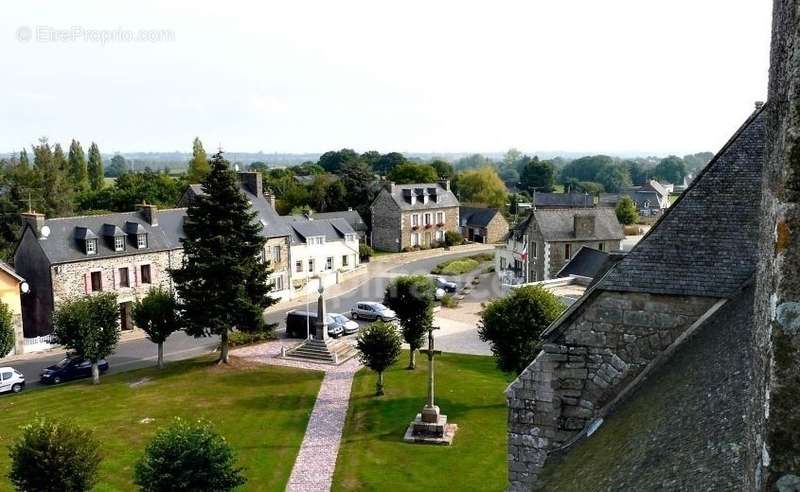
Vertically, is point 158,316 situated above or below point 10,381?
above

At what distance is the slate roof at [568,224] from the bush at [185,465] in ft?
99.3

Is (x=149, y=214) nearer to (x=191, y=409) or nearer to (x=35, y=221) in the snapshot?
(x=35, y=221)

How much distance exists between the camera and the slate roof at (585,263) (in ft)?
112

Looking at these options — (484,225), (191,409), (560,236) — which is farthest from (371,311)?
(484,225)

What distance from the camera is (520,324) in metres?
24.7

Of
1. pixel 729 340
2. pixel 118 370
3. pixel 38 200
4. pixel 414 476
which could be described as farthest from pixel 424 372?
pixel 38 200

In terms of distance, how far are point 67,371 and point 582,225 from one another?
2930 cm

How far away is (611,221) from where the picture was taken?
43188 millimetres

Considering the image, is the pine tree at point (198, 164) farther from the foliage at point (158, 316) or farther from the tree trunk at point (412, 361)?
the tree trunk at point (412, 361)

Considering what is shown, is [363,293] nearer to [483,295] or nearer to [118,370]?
[483,295]

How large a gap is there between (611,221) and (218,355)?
2539 centimetres

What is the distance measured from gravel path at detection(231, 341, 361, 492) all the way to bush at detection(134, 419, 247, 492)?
460 centimetres

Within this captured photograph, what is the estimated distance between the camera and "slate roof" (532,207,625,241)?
137 ft

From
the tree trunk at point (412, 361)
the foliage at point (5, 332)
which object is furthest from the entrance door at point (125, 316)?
the tree trunk at point (412, 361)
